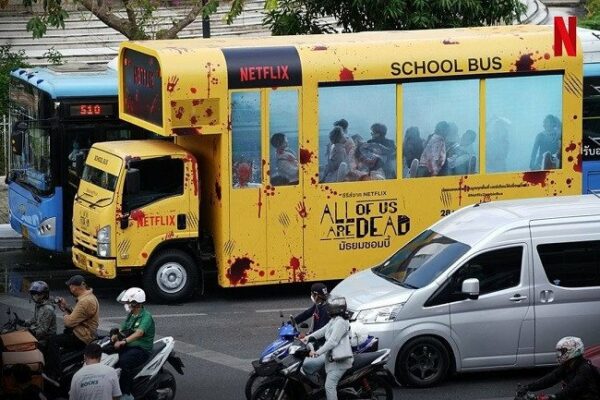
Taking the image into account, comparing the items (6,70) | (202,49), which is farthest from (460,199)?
(6,70)

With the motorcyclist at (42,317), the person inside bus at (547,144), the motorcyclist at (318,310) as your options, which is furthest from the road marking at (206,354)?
the person inside bus at (547,144)

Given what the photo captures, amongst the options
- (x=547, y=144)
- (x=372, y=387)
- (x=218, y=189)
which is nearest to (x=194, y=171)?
(x=218, y=189)

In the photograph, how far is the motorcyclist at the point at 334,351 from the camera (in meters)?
12.4

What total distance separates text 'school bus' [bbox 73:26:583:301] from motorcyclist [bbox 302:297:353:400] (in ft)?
17.4

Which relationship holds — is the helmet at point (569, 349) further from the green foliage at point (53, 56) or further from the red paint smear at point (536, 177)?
the green foliage at point (53, 56)

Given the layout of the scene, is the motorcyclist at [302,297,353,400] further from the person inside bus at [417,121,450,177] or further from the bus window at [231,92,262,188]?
the person inside bus at [417,121,450,177]

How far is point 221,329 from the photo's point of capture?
16.6 metres

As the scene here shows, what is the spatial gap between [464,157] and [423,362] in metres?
5.30

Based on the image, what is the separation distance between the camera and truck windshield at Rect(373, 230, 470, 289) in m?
14.0

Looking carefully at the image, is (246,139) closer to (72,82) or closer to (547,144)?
(72,82)

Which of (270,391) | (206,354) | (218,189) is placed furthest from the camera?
(218,189)

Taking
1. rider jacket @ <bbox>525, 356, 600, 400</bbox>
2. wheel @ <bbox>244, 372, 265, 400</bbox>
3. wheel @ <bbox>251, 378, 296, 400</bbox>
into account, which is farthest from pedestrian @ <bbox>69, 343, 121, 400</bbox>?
rider jacket @ <bbox>525, 356, 600, 400</bbox>

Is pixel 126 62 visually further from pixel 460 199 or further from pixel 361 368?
pixel 361 368

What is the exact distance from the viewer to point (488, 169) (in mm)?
18547
